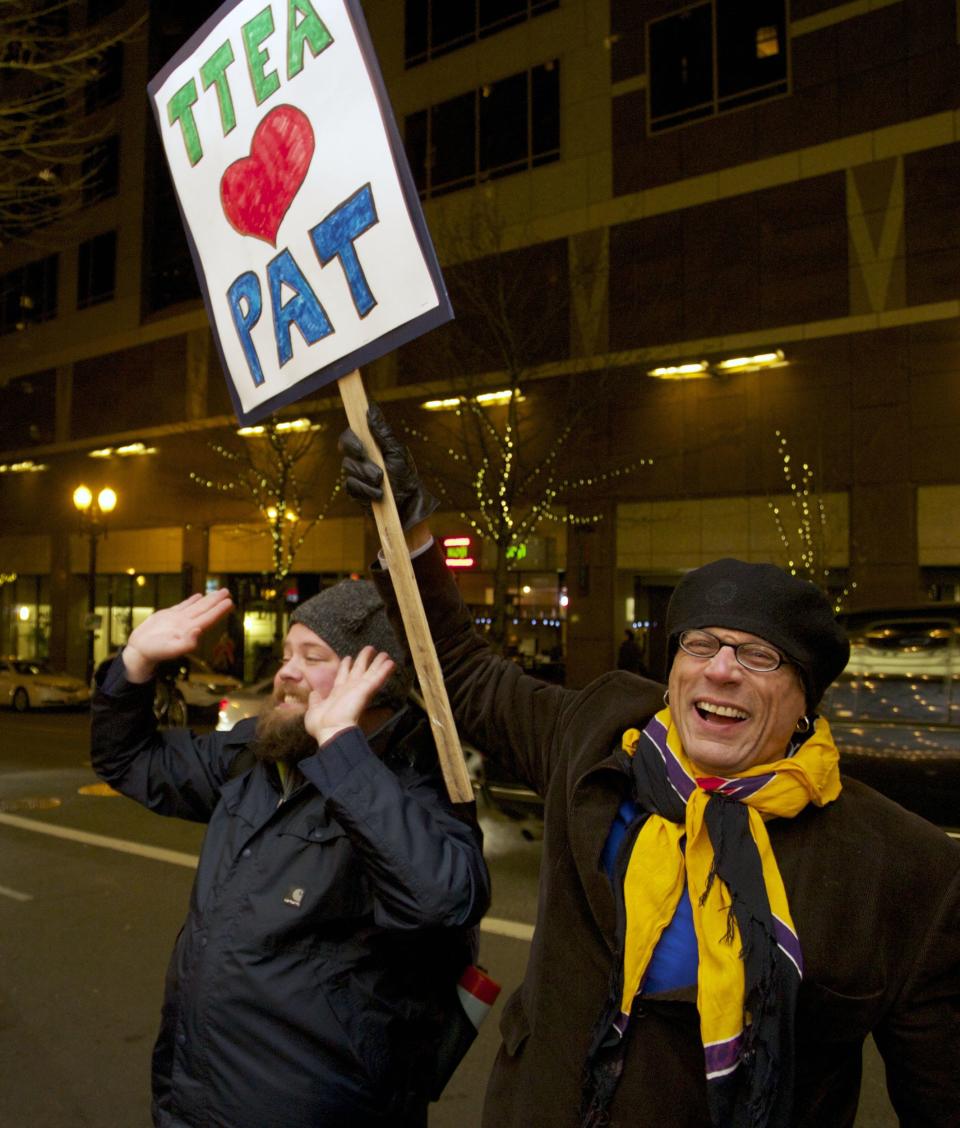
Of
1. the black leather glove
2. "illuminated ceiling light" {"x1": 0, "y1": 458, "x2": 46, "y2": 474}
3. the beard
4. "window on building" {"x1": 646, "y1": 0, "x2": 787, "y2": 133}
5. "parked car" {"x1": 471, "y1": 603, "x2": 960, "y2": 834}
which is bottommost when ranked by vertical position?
"parked car" {"x1": 471, "y1": 603, "x2": 960, "y2": 834}

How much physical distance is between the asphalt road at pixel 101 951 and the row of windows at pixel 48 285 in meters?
25.4

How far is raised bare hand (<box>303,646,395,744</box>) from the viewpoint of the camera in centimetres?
198

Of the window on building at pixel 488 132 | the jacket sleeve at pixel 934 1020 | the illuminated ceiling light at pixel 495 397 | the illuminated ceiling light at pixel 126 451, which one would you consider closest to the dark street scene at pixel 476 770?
the jacket sleeve at pixel 934 1020

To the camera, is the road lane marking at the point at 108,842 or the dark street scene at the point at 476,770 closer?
the dark street scene at the point at 476,770

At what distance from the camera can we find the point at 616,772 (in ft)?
6.31

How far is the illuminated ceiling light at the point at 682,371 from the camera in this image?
2012 centimetres

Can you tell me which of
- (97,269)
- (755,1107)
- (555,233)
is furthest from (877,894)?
(97,269)

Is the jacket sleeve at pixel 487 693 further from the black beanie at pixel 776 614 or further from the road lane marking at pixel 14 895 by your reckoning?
the road lane marking at pixel 14 895

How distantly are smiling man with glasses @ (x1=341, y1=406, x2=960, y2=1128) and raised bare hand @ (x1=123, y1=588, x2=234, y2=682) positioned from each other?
109cm

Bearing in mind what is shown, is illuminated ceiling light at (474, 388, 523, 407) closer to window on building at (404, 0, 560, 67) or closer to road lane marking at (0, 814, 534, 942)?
window on building at (404, 0, 560, 67)

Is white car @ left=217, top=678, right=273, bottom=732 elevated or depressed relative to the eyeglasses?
depressed

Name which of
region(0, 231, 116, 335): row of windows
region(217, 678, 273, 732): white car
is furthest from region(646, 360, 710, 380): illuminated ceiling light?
region(0, 231, 116, 335): row of windows

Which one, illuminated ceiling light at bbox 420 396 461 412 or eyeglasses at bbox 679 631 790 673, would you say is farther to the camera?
illuminated ceiling light at bbox 420 396 461 412

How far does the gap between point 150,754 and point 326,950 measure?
0.86 meters
